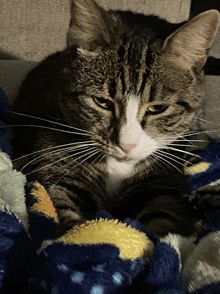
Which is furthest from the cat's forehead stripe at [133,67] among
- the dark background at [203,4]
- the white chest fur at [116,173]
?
the dark background at [203,4]

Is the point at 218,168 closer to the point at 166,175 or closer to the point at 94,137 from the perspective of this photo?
the point at 166,175

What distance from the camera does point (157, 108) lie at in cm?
82

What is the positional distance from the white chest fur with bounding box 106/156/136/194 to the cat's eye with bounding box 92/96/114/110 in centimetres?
19

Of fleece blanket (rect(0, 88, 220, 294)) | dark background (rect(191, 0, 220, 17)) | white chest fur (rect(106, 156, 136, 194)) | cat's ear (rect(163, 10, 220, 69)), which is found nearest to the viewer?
fleece blanket (rect(0, 88, 220, 294))

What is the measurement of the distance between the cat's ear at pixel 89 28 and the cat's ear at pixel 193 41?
6.8 inches

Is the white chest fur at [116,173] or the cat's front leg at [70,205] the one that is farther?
the white chest fur at [116,173]

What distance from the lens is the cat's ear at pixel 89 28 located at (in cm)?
79

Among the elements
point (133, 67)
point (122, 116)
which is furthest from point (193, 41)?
point (122, 116)

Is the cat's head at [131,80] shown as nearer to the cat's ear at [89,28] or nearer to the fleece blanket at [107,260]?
the cat's ear at [89,28]

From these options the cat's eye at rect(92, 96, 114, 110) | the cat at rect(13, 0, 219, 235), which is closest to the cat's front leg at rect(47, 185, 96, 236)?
the cat at rect(13, 0, 219, 235)

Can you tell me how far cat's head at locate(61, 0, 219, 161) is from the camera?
776 mm

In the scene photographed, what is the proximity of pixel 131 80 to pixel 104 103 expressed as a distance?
0.10m

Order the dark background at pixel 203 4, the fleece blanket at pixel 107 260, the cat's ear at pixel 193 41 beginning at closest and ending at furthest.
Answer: the fleece blanket at pixel 107 260 < the cat's ear at pixel 193 41 < the dark background at pixel 203 4

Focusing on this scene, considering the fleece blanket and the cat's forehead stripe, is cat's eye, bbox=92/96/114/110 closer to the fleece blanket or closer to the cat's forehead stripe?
the cat's forehead stripe
